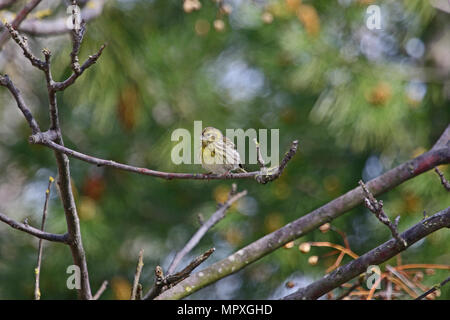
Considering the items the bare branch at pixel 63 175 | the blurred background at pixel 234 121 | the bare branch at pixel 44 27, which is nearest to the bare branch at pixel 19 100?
the bare branch at pixel 63 175

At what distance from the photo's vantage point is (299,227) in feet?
3.83

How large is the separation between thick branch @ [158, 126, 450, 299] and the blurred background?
1.20 metres

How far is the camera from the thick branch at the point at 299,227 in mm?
1110

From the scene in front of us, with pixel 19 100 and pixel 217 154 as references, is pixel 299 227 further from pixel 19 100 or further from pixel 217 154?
pixel 19 100

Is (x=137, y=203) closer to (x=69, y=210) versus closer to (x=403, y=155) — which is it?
(x=403, y=155)

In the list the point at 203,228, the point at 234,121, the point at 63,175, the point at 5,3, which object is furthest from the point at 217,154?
the point at 234,121

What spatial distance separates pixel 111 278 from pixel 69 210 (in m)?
2.24

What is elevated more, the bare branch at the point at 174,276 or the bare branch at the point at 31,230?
the bare branch at the point at 31,230

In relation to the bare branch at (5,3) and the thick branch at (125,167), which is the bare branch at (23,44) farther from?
the bare branch at (5,3)

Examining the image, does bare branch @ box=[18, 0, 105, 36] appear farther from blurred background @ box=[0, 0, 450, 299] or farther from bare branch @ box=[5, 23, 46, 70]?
bare branch @ box=[5, 23, 46, 70]

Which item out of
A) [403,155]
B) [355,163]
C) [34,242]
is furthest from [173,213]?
[403,155]

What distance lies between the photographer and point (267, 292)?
9.25 ft

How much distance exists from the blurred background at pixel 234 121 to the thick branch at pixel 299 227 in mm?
1198

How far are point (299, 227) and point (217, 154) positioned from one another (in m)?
0.23
